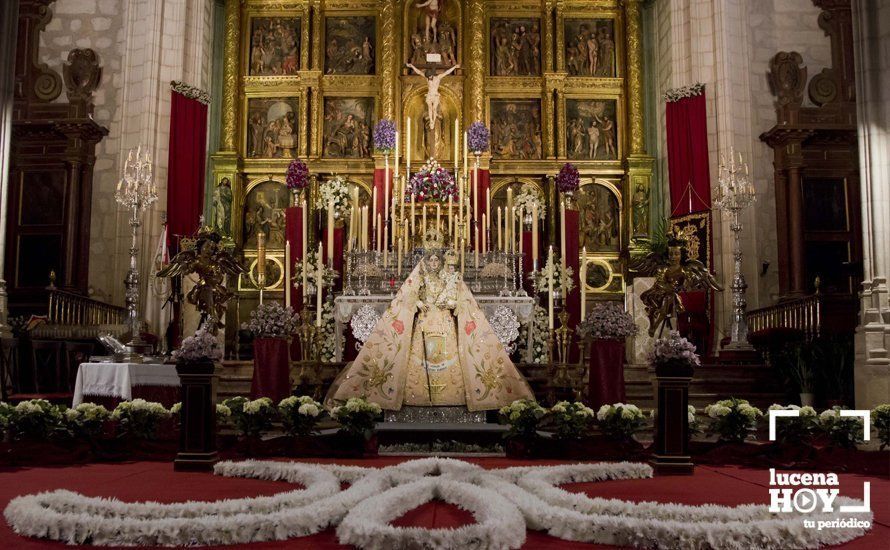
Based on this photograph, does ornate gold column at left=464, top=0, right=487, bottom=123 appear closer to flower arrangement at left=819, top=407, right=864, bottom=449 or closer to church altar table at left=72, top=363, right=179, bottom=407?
church altar table at left=72, top=363, right=179, bottom=407

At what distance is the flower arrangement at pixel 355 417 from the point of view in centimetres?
601

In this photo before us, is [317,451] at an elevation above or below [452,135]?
below

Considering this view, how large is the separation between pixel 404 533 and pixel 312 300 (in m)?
9.38

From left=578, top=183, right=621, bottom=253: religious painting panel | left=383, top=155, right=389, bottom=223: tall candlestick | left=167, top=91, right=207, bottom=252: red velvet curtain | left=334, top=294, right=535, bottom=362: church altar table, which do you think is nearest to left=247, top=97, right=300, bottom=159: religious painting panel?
left=167, top=91, right=207, bottom=252: red velvet curtain

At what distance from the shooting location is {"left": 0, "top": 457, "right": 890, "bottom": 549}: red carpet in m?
A: 3.36

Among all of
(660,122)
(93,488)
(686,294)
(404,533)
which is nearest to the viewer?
(404,533)

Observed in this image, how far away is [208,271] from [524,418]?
3933 millimetres

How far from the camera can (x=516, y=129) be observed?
50.0ft

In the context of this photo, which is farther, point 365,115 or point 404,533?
point 365,115

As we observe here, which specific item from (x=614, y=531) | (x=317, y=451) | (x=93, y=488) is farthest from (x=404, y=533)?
(x=317, y=451)

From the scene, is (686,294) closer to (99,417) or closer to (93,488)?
(99,417)

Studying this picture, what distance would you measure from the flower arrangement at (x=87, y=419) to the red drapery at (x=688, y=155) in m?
8.84

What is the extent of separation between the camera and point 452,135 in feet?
49.4

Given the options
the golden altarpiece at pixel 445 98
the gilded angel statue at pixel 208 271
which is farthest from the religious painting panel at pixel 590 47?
the gilded angel statue at pixel 208 271
